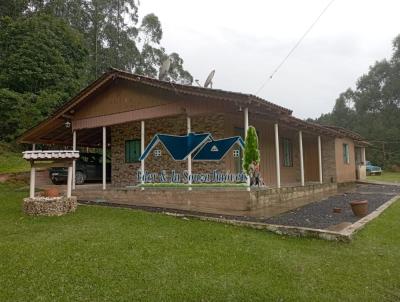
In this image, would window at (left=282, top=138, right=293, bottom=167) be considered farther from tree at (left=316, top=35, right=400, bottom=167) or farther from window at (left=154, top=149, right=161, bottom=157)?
tree at (left=316, top=35, right=400, bottom=167)

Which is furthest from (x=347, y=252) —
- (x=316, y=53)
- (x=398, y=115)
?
(x=398, y=115)

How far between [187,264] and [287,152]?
1290 cm

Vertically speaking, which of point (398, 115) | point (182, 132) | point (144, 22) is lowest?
point (182, 132)

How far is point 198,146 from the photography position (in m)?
10.6

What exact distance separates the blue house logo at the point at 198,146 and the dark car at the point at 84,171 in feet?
17.3

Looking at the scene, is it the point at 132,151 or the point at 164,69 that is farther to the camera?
the point at 132,151

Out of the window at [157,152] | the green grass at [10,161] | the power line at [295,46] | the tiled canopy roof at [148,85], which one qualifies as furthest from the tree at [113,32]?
the power line at [295,46]

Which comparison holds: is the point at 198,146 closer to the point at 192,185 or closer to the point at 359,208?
the point at 192,185

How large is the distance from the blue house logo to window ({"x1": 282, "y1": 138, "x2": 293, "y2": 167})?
20.7 feet

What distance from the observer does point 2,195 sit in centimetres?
1234

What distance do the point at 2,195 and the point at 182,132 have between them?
6.82 meters

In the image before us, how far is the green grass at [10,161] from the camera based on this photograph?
18.6 meters

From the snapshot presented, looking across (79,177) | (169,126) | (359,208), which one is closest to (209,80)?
(169,126)

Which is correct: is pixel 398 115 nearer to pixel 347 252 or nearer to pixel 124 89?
pixel 124 89
